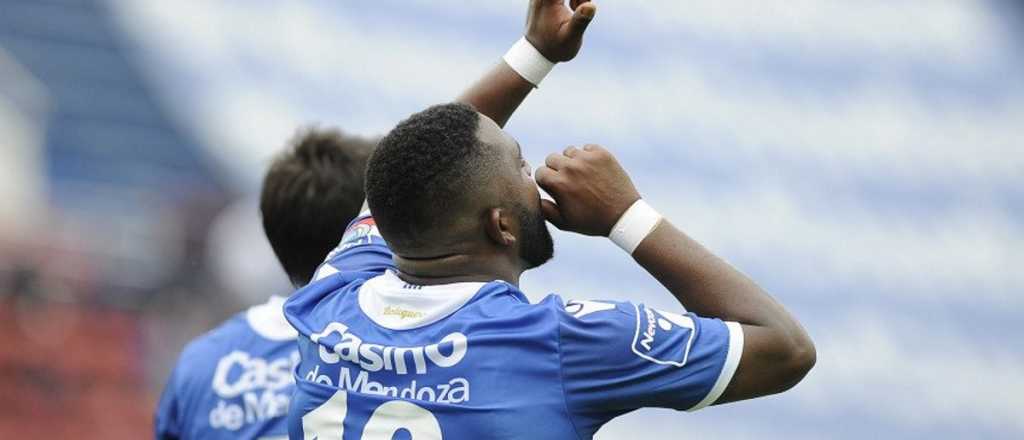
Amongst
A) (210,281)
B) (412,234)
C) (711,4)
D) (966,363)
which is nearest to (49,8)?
(210,281)

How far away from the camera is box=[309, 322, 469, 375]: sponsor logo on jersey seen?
2.78 metres

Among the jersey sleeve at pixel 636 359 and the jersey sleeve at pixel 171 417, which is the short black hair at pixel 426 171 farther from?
the jersey sleeve at pixel 171 417

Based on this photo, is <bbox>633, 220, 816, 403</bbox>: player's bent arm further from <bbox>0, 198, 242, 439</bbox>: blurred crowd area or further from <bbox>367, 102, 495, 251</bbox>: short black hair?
<bbox>0, 198, 242, 439</bbox>: blurred crowd area

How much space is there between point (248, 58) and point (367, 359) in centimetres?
1291

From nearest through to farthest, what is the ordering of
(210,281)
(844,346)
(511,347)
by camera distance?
1. (511,347)
2. (210,281)
3. (844,346)

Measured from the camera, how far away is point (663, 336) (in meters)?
2.75

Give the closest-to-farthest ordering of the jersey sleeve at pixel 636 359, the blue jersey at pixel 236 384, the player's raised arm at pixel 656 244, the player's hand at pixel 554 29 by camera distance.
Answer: the jersey sleeve at pixel 636 359 → the player's raised arm at pixel 656 244 → the player's hand at pixel 554 29 → the blue jersey at pixel 236 384

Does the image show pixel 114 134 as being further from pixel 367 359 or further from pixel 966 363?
pixel 367 359

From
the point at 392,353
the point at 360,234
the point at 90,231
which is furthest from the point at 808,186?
the point at 392,353

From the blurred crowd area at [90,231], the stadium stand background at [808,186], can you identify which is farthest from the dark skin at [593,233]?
the stadium stand background at [808,186]

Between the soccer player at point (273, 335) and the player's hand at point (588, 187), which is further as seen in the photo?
the soccer player at point (273, 335)

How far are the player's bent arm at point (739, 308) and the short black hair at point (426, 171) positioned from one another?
36cm

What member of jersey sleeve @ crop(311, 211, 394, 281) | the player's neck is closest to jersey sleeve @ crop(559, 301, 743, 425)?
the player's neck

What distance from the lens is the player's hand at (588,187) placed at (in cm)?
288
